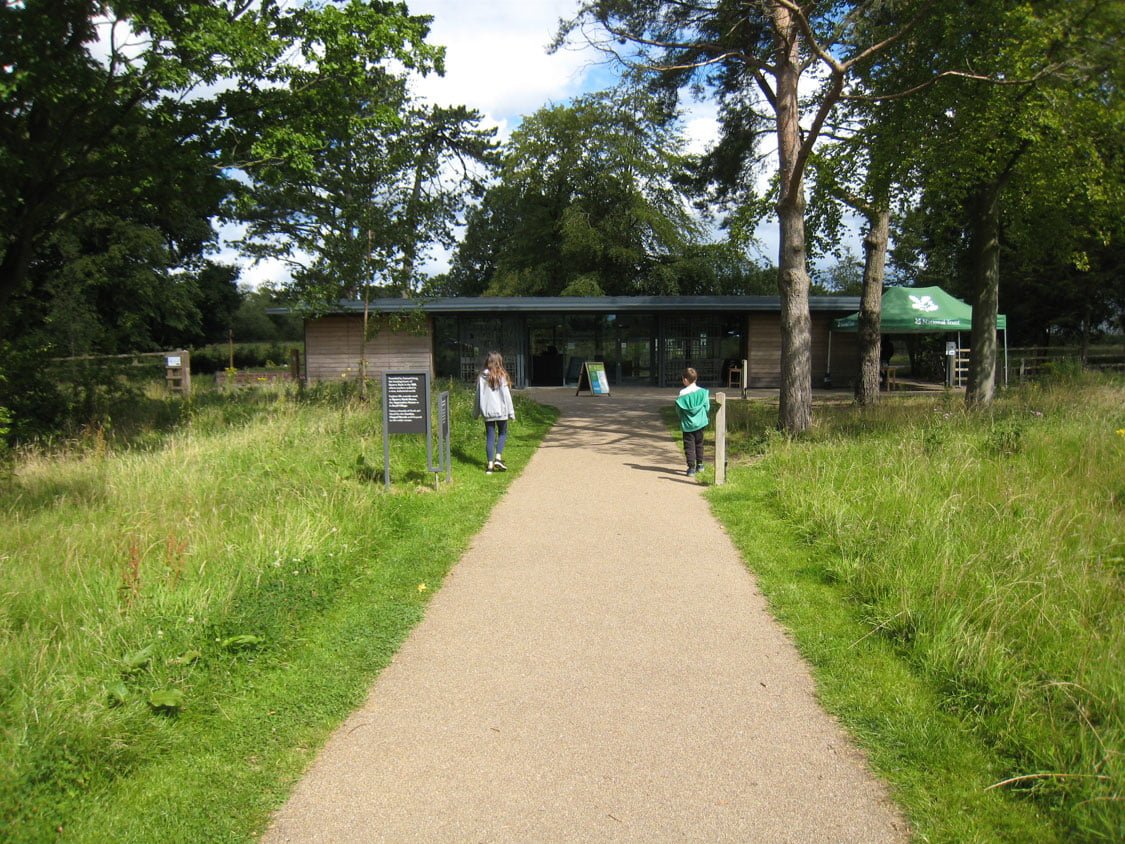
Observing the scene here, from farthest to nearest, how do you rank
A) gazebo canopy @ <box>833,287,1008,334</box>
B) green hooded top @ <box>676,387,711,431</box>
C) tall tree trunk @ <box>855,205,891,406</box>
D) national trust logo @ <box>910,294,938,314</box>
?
1. national trust logo @ <box>910,294,938,314</box>
2. gazebo canopy @ <box>833,287,1008,334</box>
3. tall tree trunk @ <box>855,205,891,406</box>
4. green hooded top @ <box>676,387,711,431</box>

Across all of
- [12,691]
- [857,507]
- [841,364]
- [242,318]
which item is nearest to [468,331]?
[841,364]

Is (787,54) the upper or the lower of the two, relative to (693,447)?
upper

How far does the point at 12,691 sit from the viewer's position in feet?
12.7

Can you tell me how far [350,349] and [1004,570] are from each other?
84.7 ft

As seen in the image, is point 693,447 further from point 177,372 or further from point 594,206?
point 594,206

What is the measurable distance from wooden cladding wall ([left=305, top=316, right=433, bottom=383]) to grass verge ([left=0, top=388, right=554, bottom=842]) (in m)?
18.6

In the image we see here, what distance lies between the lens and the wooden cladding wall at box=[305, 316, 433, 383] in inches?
1127

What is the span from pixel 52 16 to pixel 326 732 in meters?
11.7

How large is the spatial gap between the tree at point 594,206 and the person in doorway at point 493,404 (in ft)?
92.4

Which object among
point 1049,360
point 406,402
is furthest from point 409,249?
point 1049,360

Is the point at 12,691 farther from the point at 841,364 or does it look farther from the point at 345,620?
the point at 841,364

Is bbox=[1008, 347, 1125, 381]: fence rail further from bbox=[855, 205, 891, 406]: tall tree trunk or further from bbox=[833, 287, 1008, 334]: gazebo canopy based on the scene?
bbox=[855, 205, 891, 406]: tall tree trunk

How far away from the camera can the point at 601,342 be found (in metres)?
29.9

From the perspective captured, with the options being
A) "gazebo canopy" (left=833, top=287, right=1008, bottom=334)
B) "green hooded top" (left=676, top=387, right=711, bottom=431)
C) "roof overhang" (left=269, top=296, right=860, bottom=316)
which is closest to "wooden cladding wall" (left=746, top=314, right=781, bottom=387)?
"roof overhang" (left=269, top=296, right=860, bottom=316)
